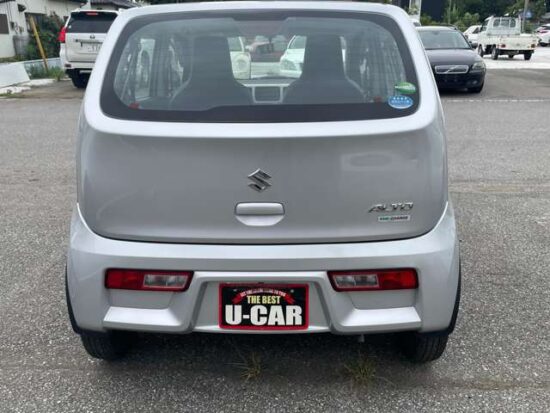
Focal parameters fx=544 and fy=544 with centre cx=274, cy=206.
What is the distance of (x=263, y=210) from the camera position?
2062 millimetres

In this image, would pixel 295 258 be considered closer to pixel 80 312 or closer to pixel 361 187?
pixel 361 187

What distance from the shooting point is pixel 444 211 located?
2.23m

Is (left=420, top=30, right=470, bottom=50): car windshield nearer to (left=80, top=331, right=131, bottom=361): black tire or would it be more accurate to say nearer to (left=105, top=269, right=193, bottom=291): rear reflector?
(left=80, top=331, right=131, bottom=361): black tire

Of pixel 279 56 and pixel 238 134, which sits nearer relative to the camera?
pixel 238 134

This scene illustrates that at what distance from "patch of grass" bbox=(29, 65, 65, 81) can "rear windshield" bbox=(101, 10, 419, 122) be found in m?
15.4

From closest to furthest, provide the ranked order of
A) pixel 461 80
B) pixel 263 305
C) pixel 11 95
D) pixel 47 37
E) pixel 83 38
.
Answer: pixel 263 305 → pixel 461 80 → pixel 11 95 → pixel 83 38 → pixel 47 37

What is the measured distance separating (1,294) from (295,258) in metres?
2.15

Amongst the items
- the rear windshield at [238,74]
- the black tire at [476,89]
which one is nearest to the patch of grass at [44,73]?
the black tire at [476,89]

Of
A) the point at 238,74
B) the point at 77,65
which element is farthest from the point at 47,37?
the point at 238,74

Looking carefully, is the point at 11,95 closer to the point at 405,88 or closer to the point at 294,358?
the point at 294,358

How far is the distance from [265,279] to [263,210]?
0.27 meters

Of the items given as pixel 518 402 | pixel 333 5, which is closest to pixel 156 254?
pixel 333 5

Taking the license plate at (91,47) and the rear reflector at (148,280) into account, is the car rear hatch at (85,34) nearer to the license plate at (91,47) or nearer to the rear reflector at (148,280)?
the license plate at (91,47)

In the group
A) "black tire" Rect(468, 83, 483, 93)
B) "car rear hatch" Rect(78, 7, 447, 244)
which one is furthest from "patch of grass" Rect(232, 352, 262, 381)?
"black tire" Rect(468, 83, 483, 93)
